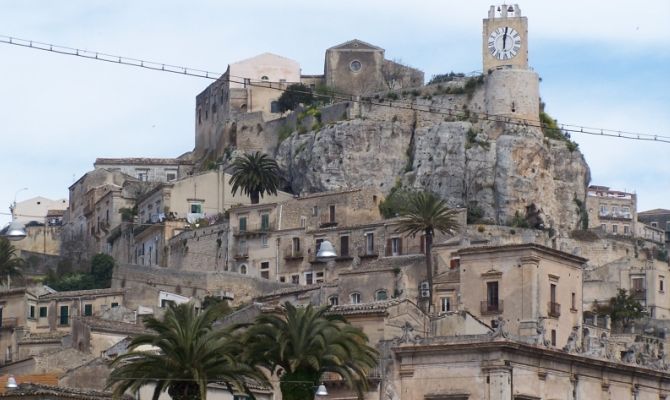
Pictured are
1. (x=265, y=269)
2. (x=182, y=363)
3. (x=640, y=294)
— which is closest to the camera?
(x=182, y=363)

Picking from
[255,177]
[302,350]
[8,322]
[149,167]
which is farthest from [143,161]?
[302,350]

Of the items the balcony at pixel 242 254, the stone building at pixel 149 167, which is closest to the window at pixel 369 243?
the balcony at pixel 242 254

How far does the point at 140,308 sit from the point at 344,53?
142ft

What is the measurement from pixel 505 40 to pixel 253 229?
2391 centimetres

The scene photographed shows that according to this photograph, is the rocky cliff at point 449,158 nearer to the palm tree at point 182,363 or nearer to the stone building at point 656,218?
the stone building at point 656,218

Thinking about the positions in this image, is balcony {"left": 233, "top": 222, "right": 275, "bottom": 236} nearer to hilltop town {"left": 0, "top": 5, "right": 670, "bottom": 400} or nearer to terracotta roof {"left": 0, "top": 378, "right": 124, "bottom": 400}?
hilltop town {"left": 0, "top": 5, "right": 670, "bottom": 400}

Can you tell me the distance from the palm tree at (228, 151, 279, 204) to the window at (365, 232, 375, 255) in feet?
45.8

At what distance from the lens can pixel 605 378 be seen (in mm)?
73500

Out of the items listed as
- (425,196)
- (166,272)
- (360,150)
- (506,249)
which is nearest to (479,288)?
(506,249)

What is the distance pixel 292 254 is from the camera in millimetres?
111750

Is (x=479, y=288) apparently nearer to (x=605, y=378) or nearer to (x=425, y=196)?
(x=605, y=378)

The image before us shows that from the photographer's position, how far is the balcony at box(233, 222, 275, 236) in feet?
374

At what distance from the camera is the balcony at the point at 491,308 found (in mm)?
81188

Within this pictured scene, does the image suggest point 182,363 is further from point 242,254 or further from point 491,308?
point 242,254
